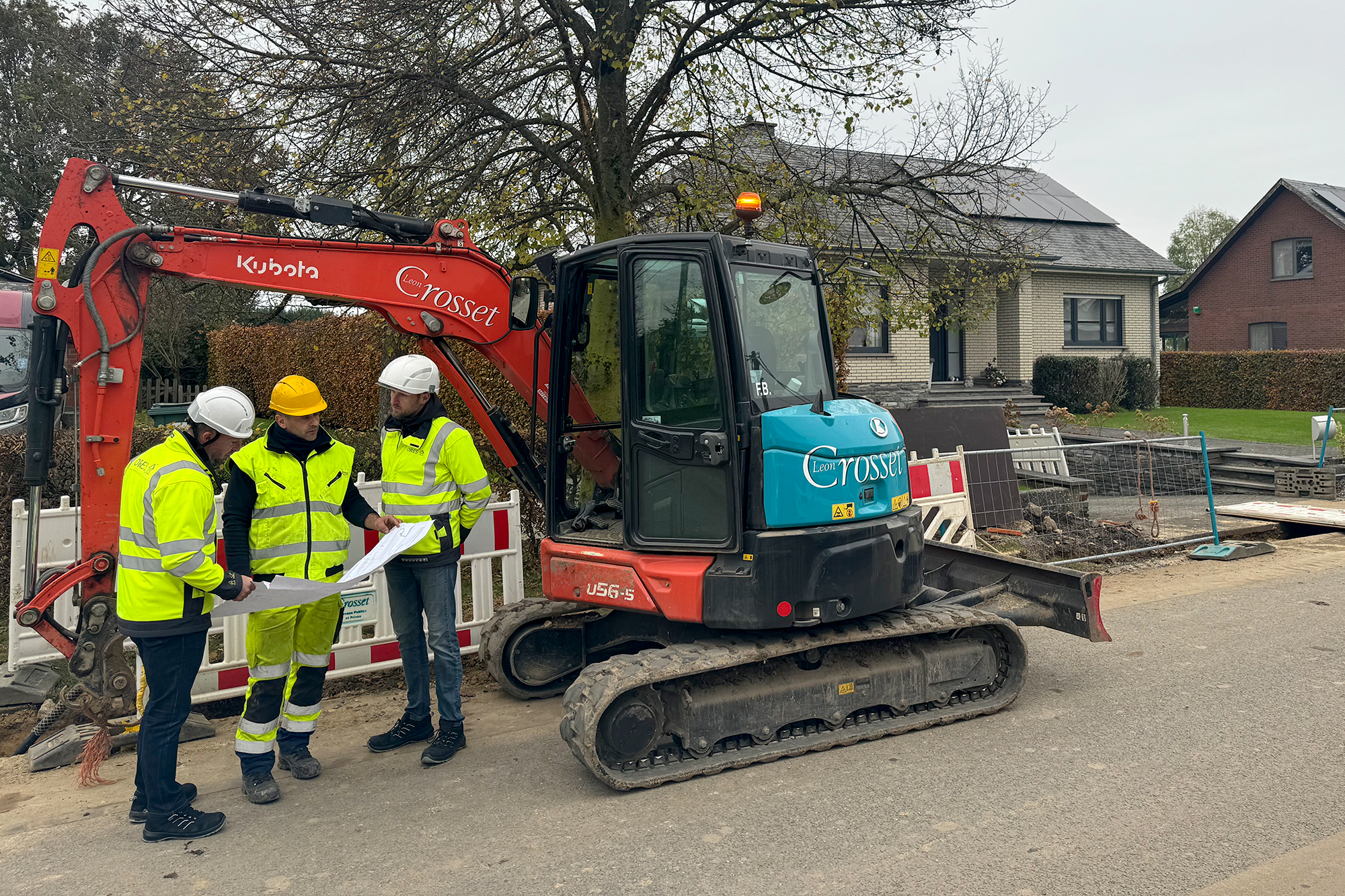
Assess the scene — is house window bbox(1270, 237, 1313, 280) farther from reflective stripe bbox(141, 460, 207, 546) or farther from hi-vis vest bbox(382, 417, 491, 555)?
reflective stripe bbox(141, 460, 207, 546)

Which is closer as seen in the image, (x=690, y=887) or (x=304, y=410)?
(x=690, y=887)

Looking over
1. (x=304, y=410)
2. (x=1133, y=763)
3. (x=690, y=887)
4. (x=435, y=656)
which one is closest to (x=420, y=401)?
(x=304, y=410)

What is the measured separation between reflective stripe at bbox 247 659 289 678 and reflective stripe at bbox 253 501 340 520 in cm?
72

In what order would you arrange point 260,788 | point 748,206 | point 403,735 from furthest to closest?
point 403,735 < point 748,206 < point 260,788

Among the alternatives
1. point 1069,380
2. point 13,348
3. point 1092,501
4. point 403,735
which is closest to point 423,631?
point 403,735

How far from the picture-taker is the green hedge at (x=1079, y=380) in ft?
78.7

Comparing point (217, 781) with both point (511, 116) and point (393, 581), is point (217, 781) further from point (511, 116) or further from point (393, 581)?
point (511, 116)

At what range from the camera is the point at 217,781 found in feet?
16.0

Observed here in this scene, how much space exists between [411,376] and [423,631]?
1374mm

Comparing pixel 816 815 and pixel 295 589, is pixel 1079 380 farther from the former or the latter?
pixel 295 589

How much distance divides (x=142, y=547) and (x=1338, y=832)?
507cm

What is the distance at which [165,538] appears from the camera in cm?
415

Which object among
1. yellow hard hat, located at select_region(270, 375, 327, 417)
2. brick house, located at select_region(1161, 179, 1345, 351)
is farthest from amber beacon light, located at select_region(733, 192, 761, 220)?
brick house, located at select_region(1161, 179, 1345, 351)

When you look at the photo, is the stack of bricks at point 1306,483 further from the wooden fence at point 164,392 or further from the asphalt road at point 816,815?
the wooden fence at point 164,392
